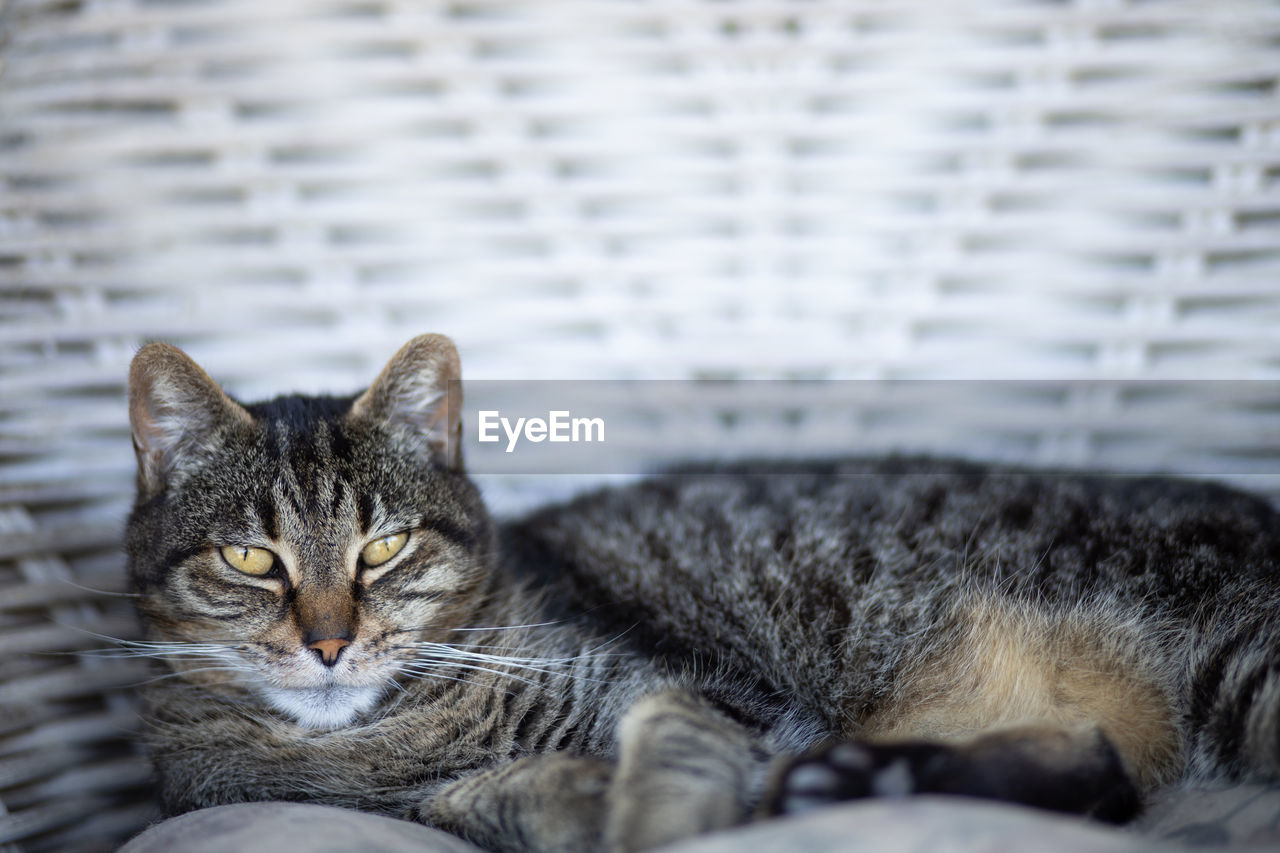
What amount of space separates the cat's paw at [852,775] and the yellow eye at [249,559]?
0.68 metres

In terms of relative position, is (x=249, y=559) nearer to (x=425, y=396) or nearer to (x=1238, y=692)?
(x=425, y=396)

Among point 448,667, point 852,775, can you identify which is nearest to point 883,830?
point 852,775

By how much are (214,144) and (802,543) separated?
1212 millimetres

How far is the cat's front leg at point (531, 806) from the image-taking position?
3.05ft

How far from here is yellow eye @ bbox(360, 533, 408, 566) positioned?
44.7 inches

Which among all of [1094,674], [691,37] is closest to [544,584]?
[1094,674]

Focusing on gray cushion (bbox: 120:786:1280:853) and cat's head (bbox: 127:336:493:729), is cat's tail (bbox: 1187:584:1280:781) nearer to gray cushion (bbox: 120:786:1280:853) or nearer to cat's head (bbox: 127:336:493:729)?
gray cushion (bbox: 120:786:1280:853)

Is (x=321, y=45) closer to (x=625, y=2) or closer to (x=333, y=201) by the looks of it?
(x=333, y=201)

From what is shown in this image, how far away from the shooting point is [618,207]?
1652 mm

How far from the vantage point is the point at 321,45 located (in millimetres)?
1509

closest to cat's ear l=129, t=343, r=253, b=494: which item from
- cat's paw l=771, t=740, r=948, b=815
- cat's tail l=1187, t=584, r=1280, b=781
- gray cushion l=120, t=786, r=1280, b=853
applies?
gray cushion l=120, t=786, r=1280, b=853

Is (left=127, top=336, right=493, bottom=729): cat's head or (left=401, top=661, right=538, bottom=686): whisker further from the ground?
(left=127, top=336, right=493, bottom=729): cat's head

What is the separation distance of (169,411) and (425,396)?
0.34 m

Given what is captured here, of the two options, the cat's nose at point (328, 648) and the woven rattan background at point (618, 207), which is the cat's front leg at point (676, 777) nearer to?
the cat's nose at point (328, 648)
